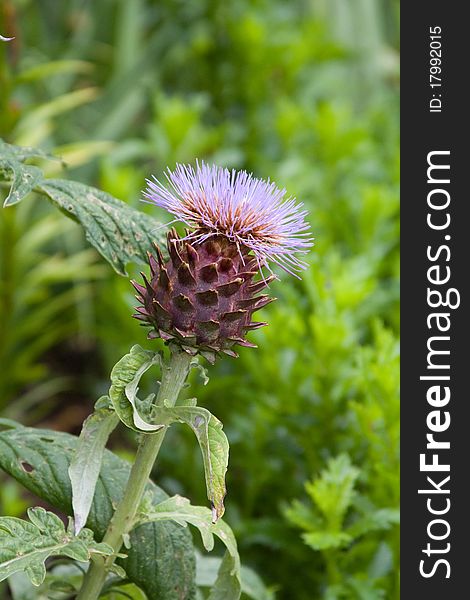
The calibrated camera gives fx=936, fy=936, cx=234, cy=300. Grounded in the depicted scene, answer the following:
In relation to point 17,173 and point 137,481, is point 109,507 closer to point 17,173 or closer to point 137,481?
point 137,481

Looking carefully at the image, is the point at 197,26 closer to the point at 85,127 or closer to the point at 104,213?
the point at 85,127

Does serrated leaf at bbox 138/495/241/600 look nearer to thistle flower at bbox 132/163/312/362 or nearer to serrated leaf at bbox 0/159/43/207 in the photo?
thistle flower at bbox 132/163/312/362

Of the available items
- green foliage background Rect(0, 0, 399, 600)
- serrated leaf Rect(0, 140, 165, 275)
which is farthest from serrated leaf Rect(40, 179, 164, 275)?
green foliage background Rect(0, 0, 399, 600)

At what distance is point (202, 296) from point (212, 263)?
36mm

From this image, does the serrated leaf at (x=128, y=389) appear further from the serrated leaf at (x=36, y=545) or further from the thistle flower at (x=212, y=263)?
the serrated leaf at (x=36, y=545)

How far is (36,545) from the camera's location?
0.92 metres

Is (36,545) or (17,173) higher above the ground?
(17,173)

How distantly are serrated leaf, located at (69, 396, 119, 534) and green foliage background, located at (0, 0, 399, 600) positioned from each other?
0.54 meters

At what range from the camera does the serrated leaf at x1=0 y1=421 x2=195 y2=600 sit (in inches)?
40.6

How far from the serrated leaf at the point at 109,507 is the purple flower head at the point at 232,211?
0.30 metres

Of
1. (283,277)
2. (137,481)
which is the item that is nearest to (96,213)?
(137,481)

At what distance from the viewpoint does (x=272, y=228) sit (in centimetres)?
97

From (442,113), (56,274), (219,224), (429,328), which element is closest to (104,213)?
(219,224)

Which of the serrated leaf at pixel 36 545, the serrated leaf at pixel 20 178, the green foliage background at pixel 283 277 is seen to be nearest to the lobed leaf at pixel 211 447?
the serrated leaf at pixel 36 545
